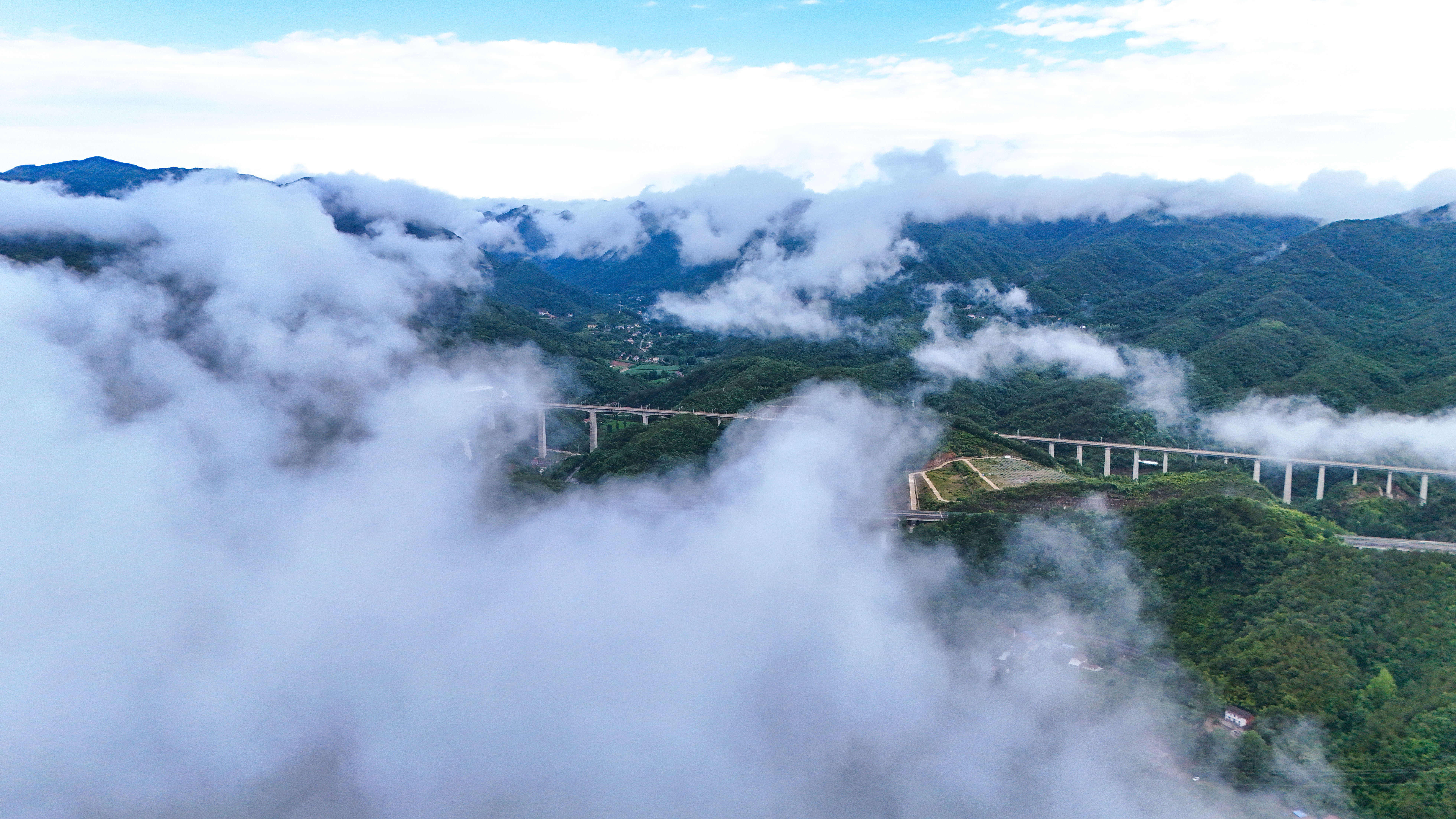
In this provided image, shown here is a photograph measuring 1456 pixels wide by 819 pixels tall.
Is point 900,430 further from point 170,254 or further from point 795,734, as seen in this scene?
point 170,254

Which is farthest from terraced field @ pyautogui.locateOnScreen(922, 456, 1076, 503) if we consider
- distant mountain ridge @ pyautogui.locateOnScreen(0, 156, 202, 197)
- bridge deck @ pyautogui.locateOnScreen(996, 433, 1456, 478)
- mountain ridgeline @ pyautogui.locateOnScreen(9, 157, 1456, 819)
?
distant mountain ridge @ pyautogui.locateOnScreen(0, 156, 202, 197)

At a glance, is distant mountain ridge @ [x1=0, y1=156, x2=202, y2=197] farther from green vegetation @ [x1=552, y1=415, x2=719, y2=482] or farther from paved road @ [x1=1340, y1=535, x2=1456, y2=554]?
paved road @ [x1=1340, y1=535, x2=1456, y2=554]

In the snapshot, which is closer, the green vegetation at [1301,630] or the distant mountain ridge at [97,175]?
the green vegetation at [1301,630]

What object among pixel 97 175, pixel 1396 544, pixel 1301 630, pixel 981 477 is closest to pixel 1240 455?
pixel 1396 544

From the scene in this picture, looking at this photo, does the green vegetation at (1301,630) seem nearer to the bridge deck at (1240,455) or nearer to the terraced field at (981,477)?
the terraced field at (981,477)

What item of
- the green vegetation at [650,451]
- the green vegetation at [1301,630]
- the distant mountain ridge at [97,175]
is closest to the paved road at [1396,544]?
the green vegetation at [1301,630]

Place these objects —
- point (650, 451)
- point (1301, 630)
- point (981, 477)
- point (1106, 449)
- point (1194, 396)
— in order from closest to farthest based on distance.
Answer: point (1301, 630)
point (981, 477)
point (650, 451)
point (1106, 449)
point (1194, 396)

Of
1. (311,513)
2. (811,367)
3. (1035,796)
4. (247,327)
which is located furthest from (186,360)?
(811,367)

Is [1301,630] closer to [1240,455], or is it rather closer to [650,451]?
[650,451]
